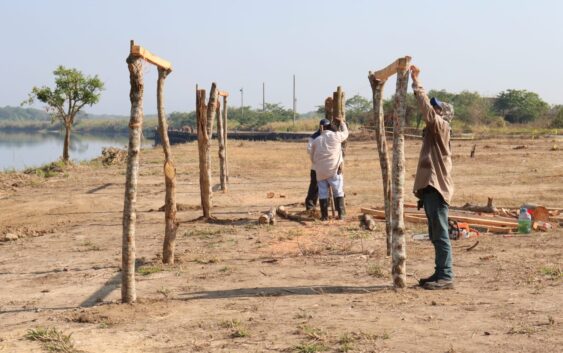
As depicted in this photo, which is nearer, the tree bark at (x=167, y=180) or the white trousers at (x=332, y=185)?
the tree bark at (x=167, y=180)

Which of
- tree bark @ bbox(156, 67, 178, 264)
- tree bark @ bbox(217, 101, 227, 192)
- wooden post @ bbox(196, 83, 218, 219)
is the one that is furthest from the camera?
tree bark @ bbox(217, 101, 227, 192)

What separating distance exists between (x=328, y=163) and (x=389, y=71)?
3.93 m

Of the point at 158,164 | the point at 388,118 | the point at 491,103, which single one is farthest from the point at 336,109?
the point at 491,103

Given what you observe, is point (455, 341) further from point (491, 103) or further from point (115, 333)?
point (491, 103)

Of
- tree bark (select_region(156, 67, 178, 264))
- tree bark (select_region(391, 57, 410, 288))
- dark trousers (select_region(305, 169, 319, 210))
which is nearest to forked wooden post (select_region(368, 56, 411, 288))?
tree bark (select_region(391, 57, 410, 288))

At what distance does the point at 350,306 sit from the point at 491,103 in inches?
2232

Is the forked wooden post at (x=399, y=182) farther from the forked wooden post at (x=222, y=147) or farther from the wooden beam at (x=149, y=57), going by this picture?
the forked wooden post at (x=222, y=147)

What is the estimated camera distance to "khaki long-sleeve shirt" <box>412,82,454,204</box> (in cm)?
→ 670

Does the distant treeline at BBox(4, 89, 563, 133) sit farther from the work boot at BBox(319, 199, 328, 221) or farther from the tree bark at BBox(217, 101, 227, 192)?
the work boot at BBox(319, 199, 328, 221)

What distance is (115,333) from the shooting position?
5.79 m

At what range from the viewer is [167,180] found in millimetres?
8320

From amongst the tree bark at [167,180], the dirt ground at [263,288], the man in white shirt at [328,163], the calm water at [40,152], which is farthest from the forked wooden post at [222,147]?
the tree bark at [167,180]

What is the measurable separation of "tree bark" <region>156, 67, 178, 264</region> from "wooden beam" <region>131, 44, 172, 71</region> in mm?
144

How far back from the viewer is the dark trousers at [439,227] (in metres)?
6.80
